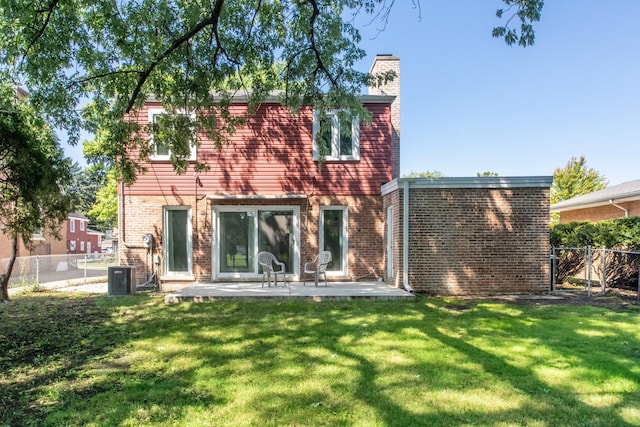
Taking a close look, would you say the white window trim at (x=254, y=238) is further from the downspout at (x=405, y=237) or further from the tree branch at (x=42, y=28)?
the tree branch at (x=42, y=28)

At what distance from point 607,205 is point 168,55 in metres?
16.6

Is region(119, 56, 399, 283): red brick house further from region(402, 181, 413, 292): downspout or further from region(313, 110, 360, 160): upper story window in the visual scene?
region(402, 181, 413, 292): downspout

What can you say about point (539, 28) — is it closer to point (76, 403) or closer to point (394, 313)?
point (394, 313)

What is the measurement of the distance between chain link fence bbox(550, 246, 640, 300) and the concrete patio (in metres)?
4.38

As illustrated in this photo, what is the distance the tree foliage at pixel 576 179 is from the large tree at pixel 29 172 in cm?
3142

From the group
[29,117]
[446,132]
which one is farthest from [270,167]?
[446,132]

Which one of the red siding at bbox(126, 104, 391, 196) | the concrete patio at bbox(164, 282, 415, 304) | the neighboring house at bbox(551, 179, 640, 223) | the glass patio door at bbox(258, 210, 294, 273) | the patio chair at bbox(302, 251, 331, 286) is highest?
the red siding at bbox(126, 104, 391, 196)

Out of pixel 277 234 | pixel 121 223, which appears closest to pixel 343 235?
pixel 277 234

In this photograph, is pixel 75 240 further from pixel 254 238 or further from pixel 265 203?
pixel 265 203

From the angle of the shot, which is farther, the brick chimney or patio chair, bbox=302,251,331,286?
the brick chimney

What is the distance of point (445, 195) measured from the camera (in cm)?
979

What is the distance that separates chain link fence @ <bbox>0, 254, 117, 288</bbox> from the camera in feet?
42.1

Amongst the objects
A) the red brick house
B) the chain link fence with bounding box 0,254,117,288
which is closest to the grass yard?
the red brick house

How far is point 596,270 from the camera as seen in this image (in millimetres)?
11805
